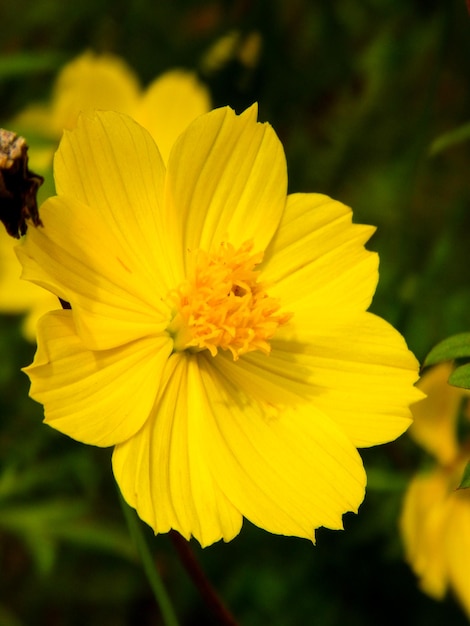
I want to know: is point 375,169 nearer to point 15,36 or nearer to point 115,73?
point 115,73

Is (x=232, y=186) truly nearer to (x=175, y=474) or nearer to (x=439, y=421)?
(x=175, y=474)

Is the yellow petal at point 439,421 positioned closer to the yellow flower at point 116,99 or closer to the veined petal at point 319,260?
the veined petal at point 319,260

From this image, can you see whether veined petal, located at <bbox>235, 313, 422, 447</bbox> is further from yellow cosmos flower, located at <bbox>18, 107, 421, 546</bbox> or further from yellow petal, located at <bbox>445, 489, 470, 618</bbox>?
yellow petal, located at <bbox>445, 489, 470, 618</bbox>

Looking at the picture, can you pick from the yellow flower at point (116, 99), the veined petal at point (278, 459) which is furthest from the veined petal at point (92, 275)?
the yellow flower at point (116, 99)

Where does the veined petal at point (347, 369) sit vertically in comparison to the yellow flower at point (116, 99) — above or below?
below

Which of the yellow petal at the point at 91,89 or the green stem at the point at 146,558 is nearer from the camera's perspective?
the green stem at the point at 146,558

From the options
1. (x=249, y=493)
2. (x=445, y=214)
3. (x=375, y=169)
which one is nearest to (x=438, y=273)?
(x=375, y=169)
